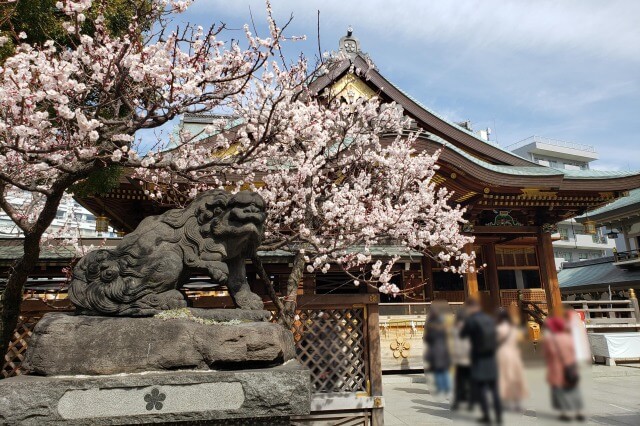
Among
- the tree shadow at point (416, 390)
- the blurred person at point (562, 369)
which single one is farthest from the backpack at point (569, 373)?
the tree shadow at point (416, 390)

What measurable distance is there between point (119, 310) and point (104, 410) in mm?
698

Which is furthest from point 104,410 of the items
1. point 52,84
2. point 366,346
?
point 366,346

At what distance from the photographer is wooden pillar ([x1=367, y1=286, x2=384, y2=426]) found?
5.39 meters

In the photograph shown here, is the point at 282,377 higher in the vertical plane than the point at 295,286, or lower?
lower

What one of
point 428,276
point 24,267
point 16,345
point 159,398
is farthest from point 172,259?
point 428,276

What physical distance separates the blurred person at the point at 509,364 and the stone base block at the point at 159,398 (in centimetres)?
288

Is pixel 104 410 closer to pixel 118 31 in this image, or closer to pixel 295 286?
pixel 295 286

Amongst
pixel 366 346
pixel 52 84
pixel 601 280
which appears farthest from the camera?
pixel 601 280

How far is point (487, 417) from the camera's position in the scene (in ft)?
1.48

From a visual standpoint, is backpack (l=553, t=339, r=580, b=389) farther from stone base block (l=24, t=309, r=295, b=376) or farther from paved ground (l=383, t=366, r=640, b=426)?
stone base block (l=24, t=309, r=295, b=376)

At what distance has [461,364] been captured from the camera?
49cm

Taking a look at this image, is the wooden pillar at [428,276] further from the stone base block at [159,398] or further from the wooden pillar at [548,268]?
the stone base block at [159,398]

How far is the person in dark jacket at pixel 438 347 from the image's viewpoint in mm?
491

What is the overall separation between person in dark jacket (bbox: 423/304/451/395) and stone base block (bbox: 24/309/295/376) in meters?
2.88
